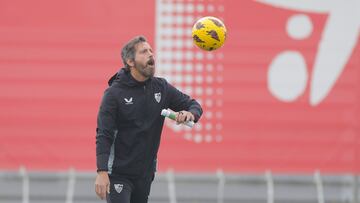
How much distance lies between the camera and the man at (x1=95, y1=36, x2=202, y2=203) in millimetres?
6059

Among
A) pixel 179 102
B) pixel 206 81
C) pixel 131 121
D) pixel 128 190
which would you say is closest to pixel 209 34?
pixel 179 102

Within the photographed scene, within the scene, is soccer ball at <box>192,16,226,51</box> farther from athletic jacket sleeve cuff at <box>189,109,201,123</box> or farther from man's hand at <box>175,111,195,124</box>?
man's hand at <box>175,111,195,124</box>

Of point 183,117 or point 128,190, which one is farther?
point 128,190

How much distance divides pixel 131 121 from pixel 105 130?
8.4 inches

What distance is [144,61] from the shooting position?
6.10 metres

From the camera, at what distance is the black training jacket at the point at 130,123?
19.8 ft

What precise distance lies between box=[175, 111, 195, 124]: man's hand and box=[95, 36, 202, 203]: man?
0.10 metres

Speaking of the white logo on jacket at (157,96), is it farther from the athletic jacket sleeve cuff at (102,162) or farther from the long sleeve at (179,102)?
the athletic jacket sleeve cuff at (102,162)

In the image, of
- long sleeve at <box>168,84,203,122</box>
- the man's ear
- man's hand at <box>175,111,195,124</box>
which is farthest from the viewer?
long sleeve at <box>168,84,203,122</box>

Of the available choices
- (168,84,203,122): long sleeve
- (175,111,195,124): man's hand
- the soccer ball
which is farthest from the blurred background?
(175,111,195,124): man's hand

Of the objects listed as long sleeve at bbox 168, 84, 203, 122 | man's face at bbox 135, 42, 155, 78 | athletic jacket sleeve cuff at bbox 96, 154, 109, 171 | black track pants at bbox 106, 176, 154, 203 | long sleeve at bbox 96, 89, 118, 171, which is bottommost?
black track pants at bbox 106, 176, 154, 203

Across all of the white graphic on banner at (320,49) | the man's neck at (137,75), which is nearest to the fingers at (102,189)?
the man's neck at (137,75)

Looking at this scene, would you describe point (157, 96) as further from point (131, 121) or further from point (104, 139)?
point (104, 139)

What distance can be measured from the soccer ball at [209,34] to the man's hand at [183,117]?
0.81 m
